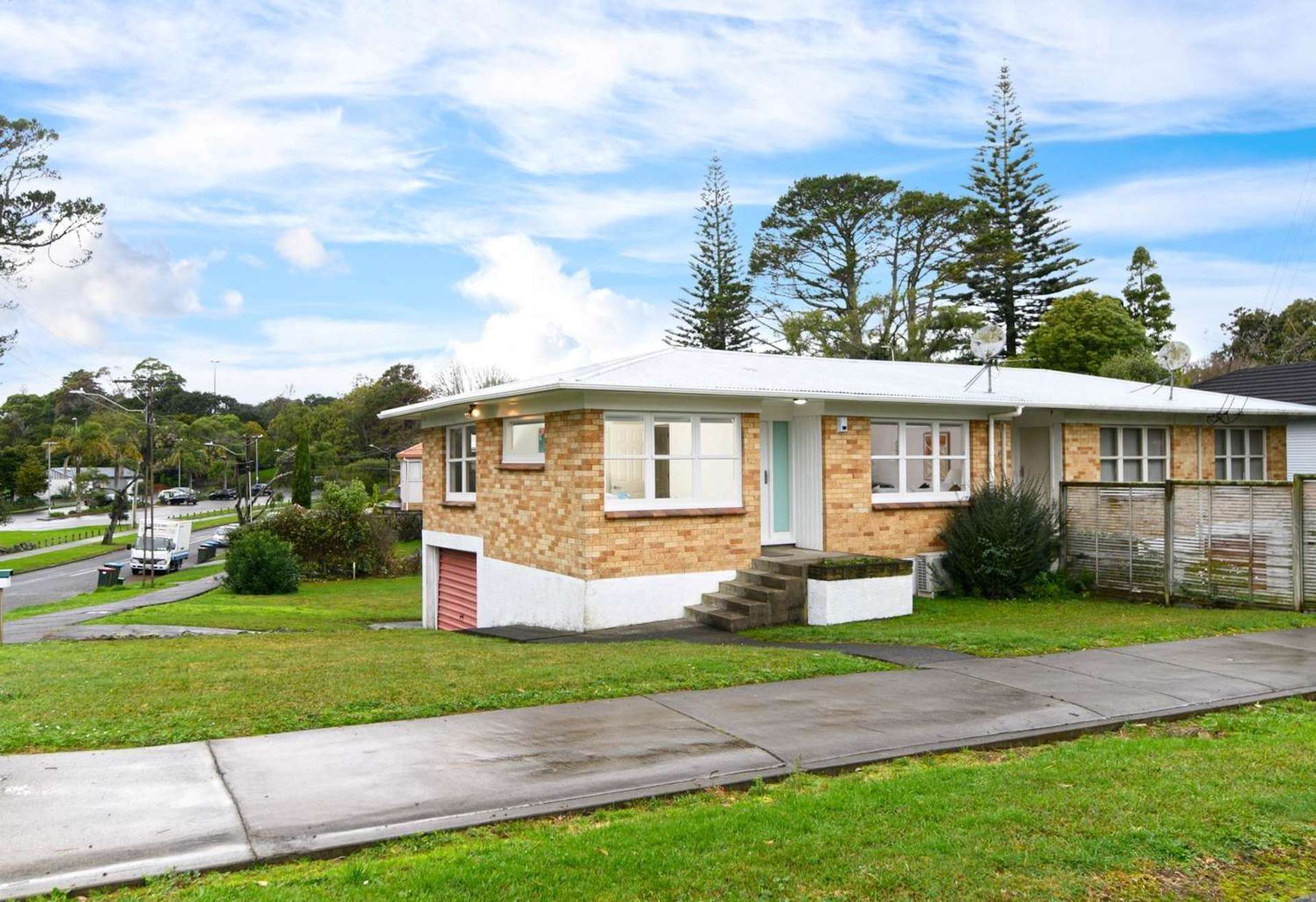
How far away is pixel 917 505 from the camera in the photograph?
51.8 ft

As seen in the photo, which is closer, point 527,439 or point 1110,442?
point 527,439

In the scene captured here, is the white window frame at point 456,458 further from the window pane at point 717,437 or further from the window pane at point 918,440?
the window pane at point 918,440

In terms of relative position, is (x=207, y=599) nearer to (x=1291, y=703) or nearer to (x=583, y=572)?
(x=583, y=572)

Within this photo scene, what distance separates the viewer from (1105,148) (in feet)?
79.4

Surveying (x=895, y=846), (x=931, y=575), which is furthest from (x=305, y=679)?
(x=931, y=575)

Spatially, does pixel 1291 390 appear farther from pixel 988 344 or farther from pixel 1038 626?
pixel 1038 626

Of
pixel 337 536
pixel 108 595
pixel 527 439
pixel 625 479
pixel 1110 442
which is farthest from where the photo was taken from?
pixel 337 536

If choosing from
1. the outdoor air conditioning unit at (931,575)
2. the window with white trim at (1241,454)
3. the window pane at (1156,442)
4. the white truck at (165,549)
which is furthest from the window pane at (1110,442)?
the white truck at (165,549)

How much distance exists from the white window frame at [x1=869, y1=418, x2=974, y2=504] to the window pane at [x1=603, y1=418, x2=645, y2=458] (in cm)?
401

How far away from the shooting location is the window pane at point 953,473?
16.5 metres

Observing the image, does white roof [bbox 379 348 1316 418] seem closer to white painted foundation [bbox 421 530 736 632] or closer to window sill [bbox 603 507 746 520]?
window sill [bbox 603 507 746 520]

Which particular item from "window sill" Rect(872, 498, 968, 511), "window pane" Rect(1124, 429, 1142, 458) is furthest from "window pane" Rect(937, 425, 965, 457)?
"window pane" Rect(1124, 429, 1142, 458)

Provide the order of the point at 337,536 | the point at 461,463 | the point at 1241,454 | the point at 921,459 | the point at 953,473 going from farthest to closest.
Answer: the point at 337,536
the point at 1241,454
the point at 461,463
the point at 953,473
the point at 921,459

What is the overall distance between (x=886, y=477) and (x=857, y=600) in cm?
343
